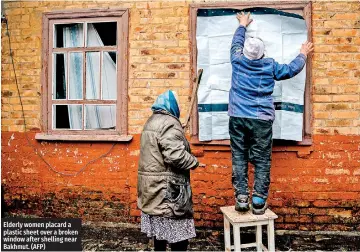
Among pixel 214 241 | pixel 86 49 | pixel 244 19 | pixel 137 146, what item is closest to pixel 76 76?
pixel 86 49

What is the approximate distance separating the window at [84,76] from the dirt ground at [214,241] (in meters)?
1.20

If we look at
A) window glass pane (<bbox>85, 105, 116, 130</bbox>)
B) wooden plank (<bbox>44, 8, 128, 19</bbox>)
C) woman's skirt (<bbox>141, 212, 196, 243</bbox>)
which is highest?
wooden plank (<bbox>44, 8, 128, 19</bbox>)

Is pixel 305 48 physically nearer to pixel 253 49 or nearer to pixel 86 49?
pixel 253 49

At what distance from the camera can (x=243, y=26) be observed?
3.92 metres

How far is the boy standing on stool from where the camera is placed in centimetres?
349

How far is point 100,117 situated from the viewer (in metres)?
4.84

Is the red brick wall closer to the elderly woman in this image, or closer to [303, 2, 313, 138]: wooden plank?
[303, 2, 313, 138]: wooden plank

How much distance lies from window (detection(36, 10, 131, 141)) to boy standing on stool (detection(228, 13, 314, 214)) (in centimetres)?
165

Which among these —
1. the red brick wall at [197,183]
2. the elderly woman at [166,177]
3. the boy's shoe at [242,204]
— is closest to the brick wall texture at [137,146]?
the red brick wall at [197,183]

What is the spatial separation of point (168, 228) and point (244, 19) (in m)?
2.44

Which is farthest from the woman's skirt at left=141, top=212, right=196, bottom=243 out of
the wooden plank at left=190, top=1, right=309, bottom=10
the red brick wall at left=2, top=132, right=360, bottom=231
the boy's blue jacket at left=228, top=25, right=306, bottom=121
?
the wooden plank at left=190, top=1, right=309, bottom=10

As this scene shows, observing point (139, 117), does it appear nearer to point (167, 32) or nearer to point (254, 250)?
point (167, 32)

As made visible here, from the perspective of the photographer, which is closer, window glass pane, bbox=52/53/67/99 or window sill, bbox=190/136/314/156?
window sill, bbox=190/136/314/156

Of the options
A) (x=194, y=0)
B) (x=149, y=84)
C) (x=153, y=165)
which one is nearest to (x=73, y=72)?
(x=149, y=84)
